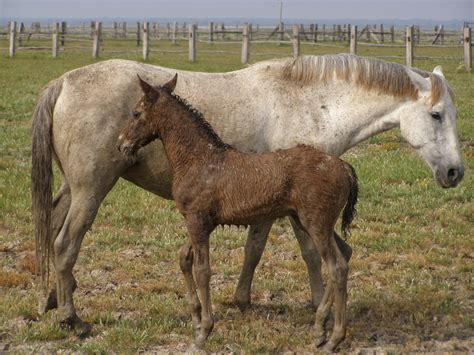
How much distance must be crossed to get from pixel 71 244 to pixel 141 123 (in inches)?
44.2

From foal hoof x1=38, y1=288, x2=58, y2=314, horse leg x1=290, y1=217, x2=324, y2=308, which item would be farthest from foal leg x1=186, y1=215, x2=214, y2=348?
foal hoof x1=38, y1=288, x2=58, y2=314

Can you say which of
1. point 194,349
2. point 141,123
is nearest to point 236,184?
point 141,123

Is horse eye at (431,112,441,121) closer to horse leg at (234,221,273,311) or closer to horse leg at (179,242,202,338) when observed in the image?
horse leg at (234,221,273,311)

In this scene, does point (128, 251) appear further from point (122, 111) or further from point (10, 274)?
point (122, 111)

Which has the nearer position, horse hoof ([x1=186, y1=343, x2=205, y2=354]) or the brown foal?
the brown foal

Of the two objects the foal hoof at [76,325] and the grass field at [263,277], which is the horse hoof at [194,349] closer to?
the grass field at [263,277]

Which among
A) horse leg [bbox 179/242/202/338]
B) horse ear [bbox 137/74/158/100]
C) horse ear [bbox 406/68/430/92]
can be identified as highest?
horse ear [bbox 406/68/430/92]

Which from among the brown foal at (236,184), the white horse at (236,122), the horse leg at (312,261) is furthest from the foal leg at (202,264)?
the horse leg at (312,261)

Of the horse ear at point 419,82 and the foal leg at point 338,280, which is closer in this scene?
the foal leg at point 338,280

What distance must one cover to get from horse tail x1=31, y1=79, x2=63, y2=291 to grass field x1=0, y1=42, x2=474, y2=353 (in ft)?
1.77

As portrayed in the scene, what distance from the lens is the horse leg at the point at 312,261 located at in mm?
5840

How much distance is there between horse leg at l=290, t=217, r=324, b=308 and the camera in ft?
19.2

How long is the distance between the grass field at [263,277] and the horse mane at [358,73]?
180 cm

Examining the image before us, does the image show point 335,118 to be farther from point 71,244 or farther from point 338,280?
point 71,244
